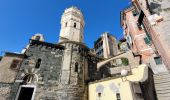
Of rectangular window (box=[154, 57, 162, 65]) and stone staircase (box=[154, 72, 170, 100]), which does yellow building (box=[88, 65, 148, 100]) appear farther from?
rectangular window (box=[154, 57, 162, 65])

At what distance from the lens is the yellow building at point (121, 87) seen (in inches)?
450

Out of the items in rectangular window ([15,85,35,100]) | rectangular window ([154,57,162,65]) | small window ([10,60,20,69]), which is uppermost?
rectangular window ([154,57,162,65])

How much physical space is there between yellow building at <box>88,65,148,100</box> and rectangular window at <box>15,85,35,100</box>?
258 inches

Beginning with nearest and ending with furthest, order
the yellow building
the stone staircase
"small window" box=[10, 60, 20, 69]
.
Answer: the stone staircase → the yellow building → "small window" box=[10, 60, 20, 69]

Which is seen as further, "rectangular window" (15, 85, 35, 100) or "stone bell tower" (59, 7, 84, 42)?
"stone bell tower" (59, 7, 84, 42)

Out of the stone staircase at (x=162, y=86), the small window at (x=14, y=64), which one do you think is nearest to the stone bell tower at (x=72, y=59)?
the small window at (x=14, y=64)

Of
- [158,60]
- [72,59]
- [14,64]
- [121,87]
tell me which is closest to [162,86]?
[121,87]

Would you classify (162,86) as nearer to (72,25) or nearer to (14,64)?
(72,25)

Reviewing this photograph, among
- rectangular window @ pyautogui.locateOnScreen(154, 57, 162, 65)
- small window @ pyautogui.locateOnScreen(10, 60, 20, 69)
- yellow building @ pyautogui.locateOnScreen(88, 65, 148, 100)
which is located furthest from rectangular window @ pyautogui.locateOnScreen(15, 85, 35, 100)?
rectangular window @ pyautogui.locateOnScreen(154, 57, 162, 65)

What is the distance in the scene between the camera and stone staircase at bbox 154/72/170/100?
37.1 feet

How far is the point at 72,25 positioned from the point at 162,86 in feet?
46.6

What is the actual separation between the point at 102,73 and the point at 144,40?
839cm

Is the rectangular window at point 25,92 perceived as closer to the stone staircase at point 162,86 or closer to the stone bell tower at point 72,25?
the stone bell tower at point 72,25

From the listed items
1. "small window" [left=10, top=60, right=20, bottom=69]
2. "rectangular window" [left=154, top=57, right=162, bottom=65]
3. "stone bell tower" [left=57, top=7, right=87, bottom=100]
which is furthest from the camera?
"rectangular window" [left=154, top=57, right=162, bottom=65]
